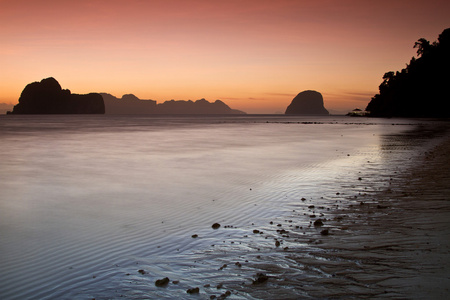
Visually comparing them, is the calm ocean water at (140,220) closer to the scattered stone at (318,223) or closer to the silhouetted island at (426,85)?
the scattered stone at (318,223)

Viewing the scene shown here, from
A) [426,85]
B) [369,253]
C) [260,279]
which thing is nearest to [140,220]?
[260,279]

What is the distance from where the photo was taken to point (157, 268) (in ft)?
Answer: 17.3

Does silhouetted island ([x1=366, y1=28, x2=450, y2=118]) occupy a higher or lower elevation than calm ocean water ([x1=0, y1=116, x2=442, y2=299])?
higher

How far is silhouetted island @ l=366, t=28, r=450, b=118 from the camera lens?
308ft

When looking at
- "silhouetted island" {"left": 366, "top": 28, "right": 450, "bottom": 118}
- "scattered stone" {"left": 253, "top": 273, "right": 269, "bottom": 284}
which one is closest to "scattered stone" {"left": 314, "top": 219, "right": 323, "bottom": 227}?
"scattered stone" {"left": 253, "top": 273, "right": 269, "bottom": 284}

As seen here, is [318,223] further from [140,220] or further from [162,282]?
[140,220]

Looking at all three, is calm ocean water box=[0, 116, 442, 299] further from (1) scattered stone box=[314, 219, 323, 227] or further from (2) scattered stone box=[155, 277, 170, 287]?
(1) scattered stone box=[314, 219, 323, 227]

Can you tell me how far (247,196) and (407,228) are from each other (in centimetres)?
454

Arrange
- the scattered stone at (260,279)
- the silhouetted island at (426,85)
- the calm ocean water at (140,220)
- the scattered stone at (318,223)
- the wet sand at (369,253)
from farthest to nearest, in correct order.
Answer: the silhouetted island at (426,85) → the scattered stone at (318,223) → the calm ocean water at (140,220) → the scattered stone at (260,279) → the wet sand at (369,253)

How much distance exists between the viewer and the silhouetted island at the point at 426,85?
9375 cm

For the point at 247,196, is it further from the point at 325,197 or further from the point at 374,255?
the point at 374,255

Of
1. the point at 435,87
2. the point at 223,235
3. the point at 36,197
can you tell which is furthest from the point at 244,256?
the point at 435,87

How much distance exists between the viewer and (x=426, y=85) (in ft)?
323

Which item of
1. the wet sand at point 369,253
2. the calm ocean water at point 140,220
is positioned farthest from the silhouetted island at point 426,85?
the wet sand at point 369,253
